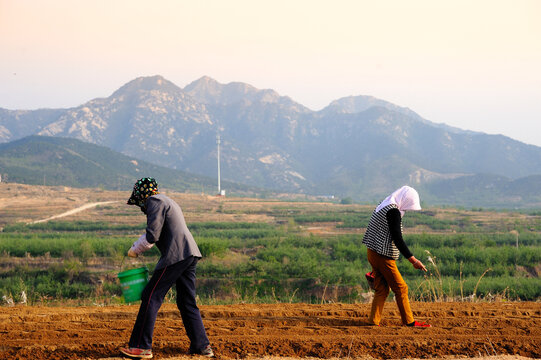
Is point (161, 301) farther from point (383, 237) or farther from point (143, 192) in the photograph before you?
point (383, 237)

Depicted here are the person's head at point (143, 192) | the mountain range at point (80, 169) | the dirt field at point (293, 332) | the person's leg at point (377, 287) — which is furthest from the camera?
the mountain range at point (80, 169)

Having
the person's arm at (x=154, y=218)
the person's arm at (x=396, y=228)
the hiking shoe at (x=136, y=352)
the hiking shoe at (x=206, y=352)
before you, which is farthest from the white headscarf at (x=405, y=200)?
the hiking shoe at (x=136, y=352)

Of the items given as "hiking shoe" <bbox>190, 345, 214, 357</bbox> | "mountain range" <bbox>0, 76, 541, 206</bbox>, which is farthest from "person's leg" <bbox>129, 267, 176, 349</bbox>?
"mountain range" <bbox>0, 76, 541, 206</bbox>

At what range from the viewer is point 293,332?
786cm

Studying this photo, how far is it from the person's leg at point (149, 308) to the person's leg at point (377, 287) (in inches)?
110

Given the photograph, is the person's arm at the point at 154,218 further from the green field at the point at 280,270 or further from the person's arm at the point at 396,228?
the green field at the point at 280,270

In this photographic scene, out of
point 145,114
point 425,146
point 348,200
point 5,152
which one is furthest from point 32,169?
point 425,146

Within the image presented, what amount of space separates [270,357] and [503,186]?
429 feet

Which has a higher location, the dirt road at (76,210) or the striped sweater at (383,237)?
the striped sweater at (383,237)

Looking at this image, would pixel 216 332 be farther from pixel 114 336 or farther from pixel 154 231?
pixel 154 231

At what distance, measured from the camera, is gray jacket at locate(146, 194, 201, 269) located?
630cm

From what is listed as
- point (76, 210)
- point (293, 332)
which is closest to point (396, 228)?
point (293, 332)

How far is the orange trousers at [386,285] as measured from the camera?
7.68 metres

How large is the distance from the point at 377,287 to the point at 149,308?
321 centimetres
